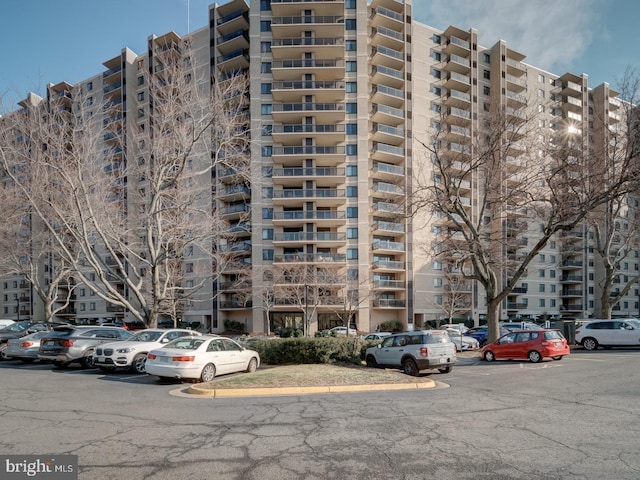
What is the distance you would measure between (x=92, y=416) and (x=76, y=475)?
3353 millimetres

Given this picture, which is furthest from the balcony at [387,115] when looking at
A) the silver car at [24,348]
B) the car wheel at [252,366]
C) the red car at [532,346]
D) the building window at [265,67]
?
the silver car at [24,348]

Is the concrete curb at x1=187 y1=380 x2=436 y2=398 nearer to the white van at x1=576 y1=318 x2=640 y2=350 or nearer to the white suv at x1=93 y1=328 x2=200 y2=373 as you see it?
the white suv at x1=93 y1=328 x2=200 y2=373

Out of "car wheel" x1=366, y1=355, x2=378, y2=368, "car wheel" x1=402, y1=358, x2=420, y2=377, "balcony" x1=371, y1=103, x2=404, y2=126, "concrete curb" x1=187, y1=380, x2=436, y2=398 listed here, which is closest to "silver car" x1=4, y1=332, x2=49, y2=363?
"concrete curb" x1=187, y1=380, x2=436, y2=398

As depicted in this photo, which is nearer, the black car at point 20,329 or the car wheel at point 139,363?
the car wheel at point 139,363

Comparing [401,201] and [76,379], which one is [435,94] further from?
[76,379]

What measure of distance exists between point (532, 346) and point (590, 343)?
293 inches

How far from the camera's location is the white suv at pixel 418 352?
14328 mm

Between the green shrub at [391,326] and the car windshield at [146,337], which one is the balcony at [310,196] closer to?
the green shrub at [391,326]

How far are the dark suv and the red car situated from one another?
1708 cm

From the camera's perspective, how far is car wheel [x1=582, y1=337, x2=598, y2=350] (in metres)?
22.1

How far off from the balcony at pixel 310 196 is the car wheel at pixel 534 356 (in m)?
31.8

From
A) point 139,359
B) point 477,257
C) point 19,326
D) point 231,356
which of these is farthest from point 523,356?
point 19,326

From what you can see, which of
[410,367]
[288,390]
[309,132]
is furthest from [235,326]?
[288,390]

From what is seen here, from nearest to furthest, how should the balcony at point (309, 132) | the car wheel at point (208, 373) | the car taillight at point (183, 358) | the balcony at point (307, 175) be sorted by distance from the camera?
the car taillight at point (183, 358)
the car wheel at point (208, 373)
the balcony at point (307, 175)
the balcony at point (309, 132)
